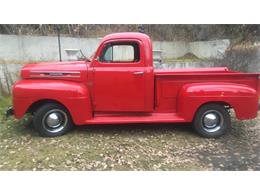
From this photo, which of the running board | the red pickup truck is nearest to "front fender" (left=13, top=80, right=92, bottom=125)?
the red pickup truck

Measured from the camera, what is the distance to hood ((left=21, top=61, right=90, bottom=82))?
6.09 m

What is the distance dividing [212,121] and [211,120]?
0.11 ft

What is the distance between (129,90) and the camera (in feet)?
20.0

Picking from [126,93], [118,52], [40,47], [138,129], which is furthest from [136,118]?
[40,47]

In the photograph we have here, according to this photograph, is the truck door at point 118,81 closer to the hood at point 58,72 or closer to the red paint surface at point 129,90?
the red paint surface at point 129,90

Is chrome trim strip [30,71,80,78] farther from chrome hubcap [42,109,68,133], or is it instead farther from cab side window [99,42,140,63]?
chrome hubcap [42,109,68,133]

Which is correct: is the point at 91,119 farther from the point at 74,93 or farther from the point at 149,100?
the point at 149,100

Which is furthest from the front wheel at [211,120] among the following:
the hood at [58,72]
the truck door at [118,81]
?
the hood at [58,72]

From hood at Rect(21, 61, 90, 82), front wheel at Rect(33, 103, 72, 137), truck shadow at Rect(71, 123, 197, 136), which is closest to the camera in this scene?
front wheel at Rect(33, 103, 72, 137)

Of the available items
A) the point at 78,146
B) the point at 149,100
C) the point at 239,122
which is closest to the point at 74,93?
the point at 78,146

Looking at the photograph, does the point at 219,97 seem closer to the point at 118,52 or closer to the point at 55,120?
the point at 118,52

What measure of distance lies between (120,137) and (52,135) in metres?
1.39

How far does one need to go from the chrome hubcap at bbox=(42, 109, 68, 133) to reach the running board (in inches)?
20.7

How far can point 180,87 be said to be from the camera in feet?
20.2
